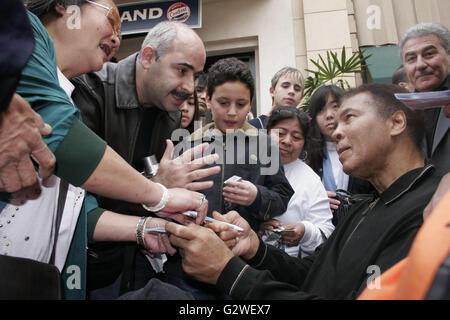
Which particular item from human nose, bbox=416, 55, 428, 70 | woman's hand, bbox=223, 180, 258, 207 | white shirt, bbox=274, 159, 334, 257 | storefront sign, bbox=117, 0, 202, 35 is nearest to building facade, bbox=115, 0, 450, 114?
storefront sign, bbox=117, 0, 202, 35

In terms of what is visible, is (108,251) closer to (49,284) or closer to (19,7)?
(49,284)

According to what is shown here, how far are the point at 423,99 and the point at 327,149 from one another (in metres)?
1.47

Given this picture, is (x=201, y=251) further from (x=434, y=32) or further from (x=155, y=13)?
(x=155, y=13)

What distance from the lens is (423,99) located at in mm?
1443

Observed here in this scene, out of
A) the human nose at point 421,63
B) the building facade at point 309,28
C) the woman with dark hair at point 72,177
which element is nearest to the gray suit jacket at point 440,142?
the human nose at point 421,63

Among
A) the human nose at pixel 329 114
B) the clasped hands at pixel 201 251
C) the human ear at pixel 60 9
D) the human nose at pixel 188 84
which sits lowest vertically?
the clasped hands at pixel 201 251

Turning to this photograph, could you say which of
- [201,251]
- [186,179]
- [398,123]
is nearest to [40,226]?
[201,251]

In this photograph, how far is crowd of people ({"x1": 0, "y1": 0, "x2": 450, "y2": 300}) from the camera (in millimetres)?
891

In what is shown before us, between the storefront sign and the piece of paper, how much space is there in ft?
17.9

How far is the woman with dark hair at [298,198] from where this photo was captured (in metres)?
2.10

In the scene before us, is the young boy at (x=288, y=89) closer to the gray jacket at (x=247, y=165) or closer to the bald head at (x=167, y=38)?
the gray jacket at (x=247, y=165)

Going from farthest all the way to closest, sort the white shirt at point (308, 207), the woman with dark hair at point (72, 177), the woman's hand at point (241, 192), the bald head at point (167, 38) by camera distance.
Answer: the white shirt at point (308, 207), the bald head at point (167, 38), the woman's hand at point (241, 192), the woman with dark hair at point (72, 177)

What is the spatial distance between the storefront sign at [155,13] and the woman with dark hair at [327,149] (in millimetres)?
4077
